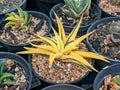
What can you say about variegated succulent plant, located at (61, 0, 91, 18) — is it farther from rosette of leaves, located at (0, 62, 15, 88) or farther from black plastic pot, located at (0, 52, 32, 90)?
rosette of leaves, located at (0, 62, 15, 88)

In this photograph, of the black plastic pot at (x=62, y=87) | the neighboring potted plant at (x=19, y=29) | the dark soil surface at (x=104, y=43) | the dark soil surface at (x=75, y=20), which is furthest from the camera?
the dark soil surface at (x=75, y=20)

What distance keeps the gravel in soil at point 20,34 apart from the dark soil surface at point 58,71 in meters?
0.25

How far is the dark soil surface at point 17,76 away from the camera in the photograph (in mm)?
1872

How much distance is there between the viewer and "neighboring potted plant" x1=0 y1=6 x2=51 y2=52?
2188mm

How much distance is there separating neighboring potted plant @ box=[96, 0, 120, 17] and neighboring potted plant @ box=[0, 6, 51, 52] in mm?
477

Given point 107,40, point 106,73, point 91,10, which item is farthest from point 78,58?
point 91,10

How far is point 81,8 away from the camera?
2.27 metres

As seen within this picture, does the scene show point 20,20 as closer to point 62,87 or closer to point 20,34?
point 20,34

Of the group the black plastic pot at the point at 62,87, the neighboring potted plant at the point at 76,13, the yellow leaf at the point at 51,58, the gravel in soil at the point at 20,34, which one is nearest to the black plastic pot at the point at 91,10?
the neighboring potted plant at the point at 76,13

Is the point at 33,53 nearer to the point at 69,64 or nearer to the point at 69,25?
the point at 69,64

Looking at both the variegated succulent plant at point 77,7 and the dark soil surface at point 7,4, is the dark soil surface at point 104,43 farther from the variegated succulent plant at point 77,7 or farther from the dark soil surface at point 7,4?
the dark soil surface at point 7,4

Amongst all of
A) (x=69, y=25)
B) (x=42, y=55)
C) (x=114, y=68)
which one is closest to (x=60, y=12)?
(x=69, y=25)

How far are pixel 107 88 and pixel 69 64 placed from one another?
30 centimetres

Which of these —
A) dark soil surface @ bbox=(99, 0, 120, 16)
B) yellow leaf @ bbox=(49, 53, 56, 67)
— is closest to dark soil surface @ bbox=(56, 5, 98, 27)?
dark soil surface @ bbox=(99, 0, 120, 16)
